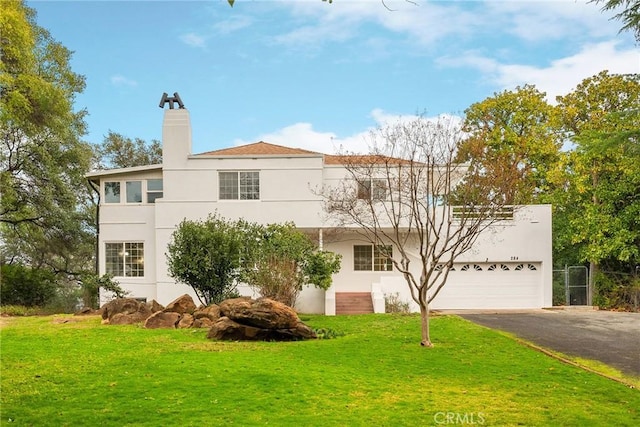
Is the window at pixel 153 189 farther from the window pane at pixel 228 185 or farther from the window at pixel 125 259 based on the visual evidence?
the window pane at pixel 228 185

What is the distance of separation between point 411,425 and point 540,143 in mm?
24283

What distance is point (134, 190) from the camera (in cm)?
Result: 2403

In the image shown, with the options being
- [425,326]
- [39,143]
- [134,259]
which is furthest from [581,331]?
[39,143]

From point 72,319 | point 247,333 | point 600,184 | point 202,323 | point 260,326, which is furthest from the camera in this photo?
point 600,184

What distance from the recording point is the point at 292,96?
18766mm

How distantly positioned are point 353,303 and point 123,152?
23.1 metres

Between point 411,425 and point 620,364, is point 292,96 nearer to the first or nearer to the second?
point 620,364

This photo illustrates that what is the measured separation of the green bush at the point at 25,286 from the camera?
22.9 m

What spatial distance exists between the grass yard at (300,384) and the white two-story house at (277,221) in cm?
1006

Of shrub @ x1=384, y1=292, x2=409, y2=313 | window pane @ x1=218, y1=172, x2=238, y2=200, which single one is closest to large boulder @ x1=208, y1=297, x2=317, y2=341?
shrub @ x1=384, y1=292, x2=409, y2=313

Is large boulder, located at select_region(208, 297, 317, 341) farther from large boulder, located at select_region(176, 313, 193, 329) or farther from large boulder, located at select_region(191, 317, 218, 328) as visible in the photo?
large boulder, located at select_region(176, 313, 193, 329)

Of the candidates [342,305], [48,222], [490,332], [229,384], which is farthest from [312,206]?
[229,384]

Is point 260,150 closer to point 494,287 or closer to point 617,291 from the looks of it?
point 494,287

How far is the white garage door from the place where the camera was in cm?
2297
